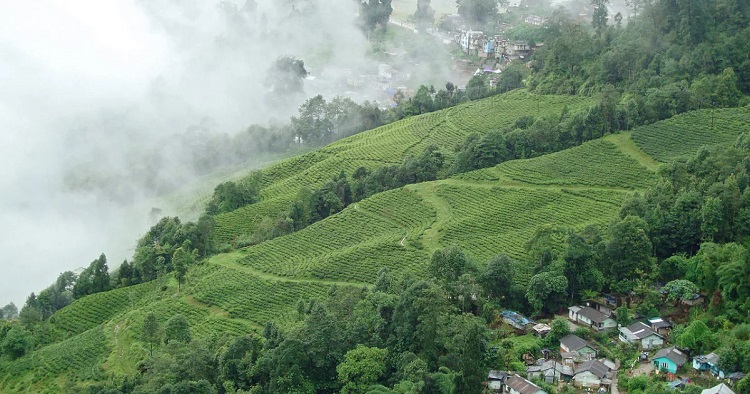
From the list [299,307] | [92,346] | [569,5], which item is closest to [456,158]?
[299,307]

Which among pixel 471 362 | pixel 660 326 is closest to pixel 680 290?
pixel 660 326

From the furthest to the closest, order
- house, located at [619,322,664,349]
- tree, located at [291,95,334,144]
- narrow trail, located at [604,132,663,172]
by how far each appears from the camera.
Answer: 1. tree, located at [291,95,334,144]
2. narrow trail, located at [604,132,663,172]
3. house, located at [619,322,664,349]

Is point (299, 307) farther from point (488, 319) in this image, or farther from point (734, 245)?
point (734, 245)

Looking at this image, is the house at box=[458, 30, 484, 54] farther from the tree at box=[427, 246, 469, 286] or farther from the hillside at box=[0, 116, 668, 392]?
the tree at box=[427, 246, 469, 286]

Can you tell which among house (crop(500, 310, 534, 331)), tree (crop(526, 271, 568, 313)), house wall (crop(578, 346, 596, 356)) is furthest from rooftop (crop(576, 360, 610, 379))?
tree (crop(526, 271, 568, 313))

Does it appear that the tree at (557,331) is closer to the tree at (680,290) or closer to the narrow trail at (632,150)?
the tree at (680,290)

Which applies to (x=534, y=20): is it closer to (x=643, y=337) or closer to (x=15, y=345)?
(x=15, y=345)

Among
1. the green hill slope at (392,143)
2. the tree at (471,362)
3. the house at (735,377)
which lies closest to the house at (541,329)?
the tree at (471,362)
